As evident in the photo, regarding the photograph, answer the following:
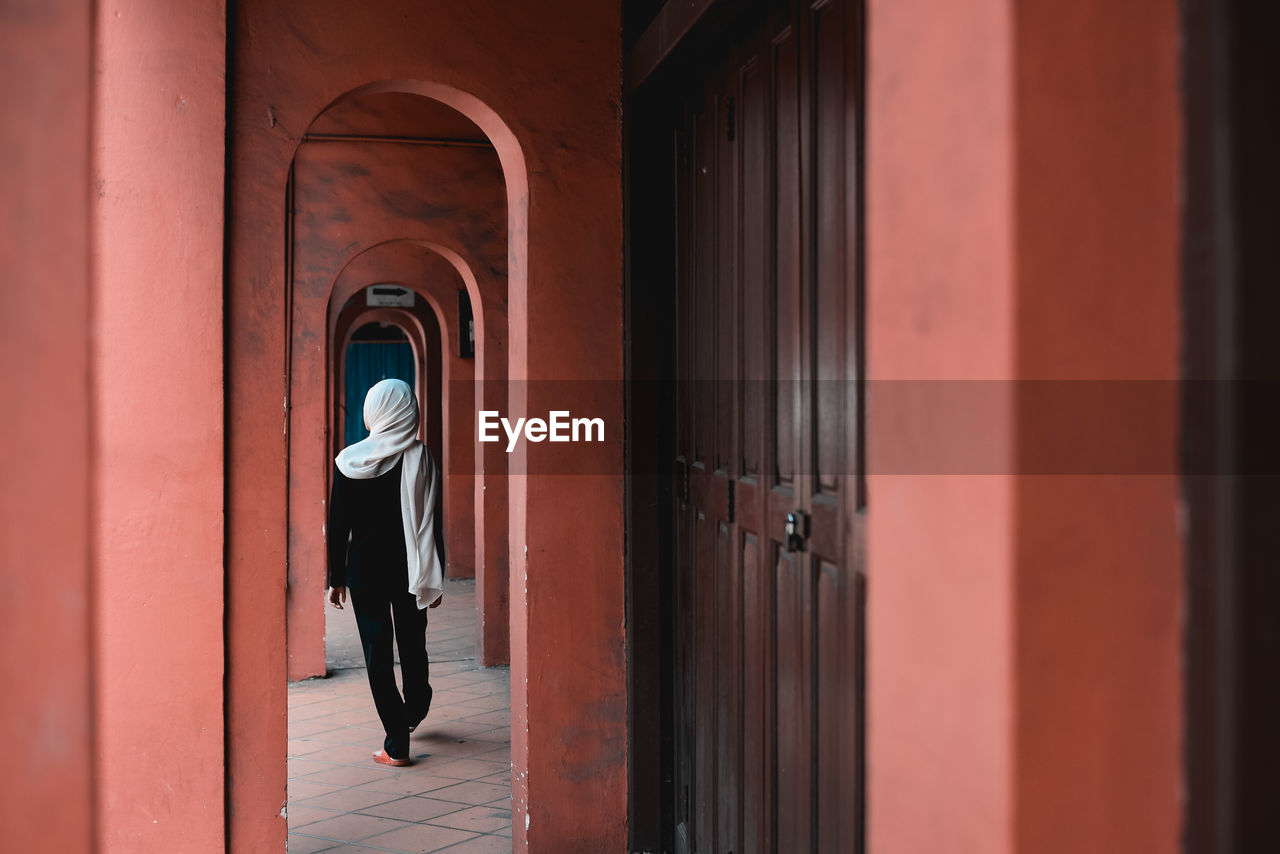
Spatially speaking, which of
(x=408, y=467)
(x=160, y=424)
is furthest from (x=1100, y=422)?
(x=408, y=467)

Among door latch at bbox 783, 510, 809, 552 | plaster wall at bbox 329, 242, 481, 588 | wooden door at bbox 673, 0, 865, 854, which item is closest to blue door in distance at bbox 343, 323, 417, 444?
plaster wall at bbox 329, 242, 481, 588

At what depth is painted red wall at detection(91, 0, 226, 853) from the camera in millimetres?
2980

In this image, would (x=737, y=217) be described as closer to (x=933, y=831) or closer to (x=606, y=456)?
(x=606, y=456)

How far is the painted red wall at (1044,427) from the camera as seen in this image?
3.47 ft

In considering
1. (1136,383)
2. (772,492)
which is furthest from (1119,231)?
Result: (772,492)

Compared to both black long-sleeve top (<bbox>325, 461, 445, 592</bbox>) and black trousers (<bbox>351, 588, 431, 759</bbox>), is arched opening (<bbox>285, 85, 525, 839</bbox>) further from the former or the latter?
black long-sleeve top (<bbox>325, 461, 445, 592</bbox>)

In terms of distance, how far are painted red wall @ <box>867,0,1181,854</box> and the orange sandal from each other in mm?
4105

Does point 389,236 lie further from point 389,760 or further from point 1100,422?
point 1100,422

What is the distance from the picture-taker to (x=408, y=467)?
4.84 metres

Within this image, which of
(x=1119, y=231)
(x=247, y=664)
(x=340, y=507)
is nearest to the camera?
(x=1119, y=231)

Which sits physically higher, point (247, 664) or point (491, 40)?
point (491, 40)

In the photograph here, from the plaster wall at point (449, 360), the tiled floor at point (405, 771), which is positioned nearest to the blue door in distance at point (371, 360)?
the plaster wall at point (449, 360)

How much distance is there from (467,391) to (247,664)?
23.2ft

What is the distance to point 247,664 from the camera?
3.18 meters
